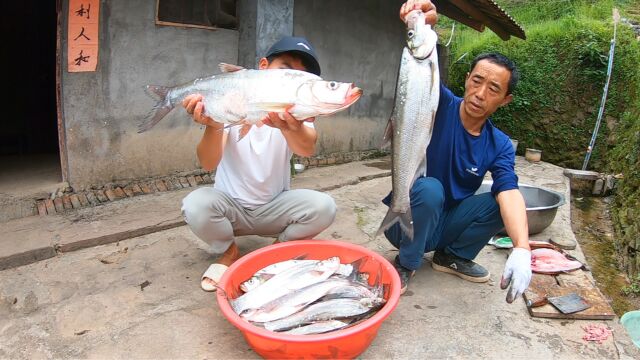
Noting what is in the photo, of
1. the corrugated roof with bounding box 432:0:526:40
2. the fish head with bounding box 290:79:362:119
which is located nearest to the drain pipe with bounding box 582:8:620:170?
the corrugated roof with bounding box 432:0:526:40

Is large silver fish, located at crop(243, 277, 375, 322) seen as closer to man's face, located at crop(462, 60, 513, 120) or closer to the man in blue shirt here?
the man in blue shirt

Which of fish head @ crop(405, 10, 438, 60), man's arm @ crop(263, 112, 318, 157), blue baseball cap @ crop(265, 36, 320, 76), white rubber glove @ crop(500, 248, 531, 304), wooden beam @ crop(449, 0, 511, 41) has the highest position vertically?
wooden beam @ crop(449, 0, 511, 41)

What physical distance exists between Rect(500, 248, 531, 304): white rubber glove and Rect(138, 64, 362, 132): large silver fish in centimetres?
140

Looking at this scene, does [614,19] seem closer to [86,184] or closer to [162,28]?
[162,28]

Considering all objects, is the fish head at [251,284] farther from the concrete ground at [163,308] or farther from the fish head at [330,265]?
the fish head at [330,265]

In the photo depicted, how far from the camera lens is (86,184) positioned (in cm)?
505

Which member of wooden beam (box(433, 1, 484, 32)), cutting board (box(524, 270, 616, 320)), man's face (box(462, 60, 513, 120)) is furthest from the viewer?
wooden beam (box(433, 1, 484, 32))

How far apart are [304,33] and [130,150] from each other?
128 inches

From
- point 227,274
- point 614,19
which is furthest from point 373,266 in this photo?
point 614,19

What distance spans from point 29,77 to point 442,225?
8064 millimetres

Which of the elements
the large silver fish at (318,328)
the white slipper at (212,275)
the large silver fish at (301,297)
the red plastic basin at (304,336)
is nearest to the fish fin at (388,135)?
the red plastic basin at (304,336)

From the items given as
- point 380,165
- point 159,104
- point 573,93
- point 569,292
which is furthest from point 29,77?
point 573,93

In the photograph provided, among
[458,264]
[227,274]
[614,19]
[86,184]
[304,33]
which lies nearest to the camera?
[227,274]

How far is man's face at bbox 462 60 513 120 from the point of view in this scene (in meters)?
2.94
